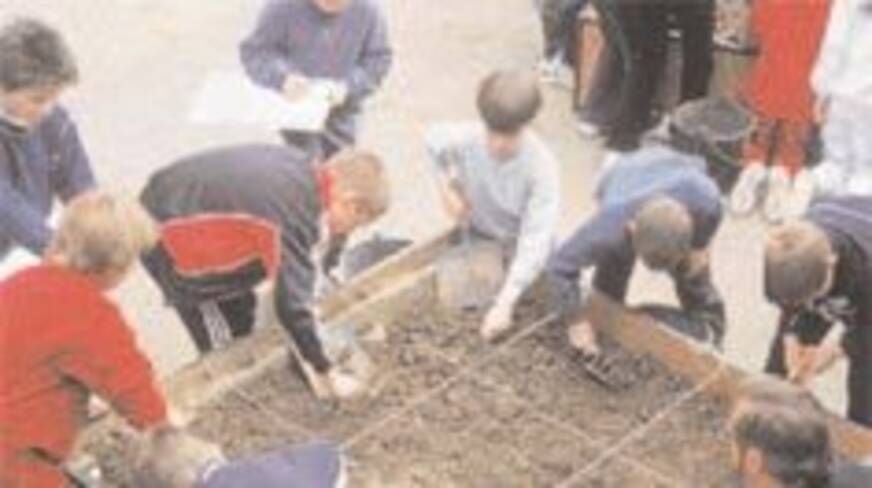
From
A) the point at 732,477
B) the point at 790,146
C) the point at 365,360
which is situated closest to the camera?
the point at 732,477

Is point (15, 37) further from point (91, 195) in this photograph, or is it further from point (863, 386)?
point (863, 386)

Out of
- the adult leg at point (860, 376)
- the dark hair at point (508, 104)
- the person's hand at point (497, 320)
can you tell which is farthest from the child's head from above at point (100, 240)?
the adult leg at point (860, 376)

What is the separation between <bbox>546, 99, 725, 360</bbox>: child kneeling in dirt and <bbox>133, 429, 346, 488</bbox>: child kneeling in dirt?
3.64 ft

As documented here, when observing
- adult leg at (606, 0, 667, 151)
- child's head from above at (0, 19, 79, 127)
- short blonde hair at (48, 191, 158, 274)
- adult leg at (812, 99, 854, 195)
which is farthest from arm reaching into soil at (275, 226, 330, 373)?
adult leg at (606, 0, 667, 151)

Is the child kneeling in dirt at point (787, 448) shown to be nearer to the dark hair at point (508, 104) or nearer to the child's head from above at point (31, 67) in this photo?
the dark hair at point (508, 104)

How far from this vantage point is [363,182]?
166 inches

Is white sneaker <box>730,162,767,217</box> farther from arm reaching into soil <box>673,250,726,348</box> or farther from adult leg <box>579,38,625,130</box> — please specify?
arm reaching into soil <box>673,250,726,348</box>

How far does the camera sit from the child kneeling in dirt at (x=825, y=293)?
4.11m

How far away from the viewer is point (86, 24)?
7809 millimetres

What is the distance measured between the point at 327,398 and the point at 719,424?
3.32 ft

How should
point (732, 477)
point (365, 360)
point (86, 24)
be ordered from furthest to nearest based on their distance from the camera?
point (86, 24) → point (365, 360) → point (732, 477)

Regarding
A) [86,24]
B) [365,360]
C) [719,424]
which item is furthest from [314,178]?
[86,24]

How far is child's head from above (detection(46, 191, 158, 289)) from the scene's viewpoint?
3.75 metres

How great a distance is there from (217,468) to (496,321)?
1254 mm
